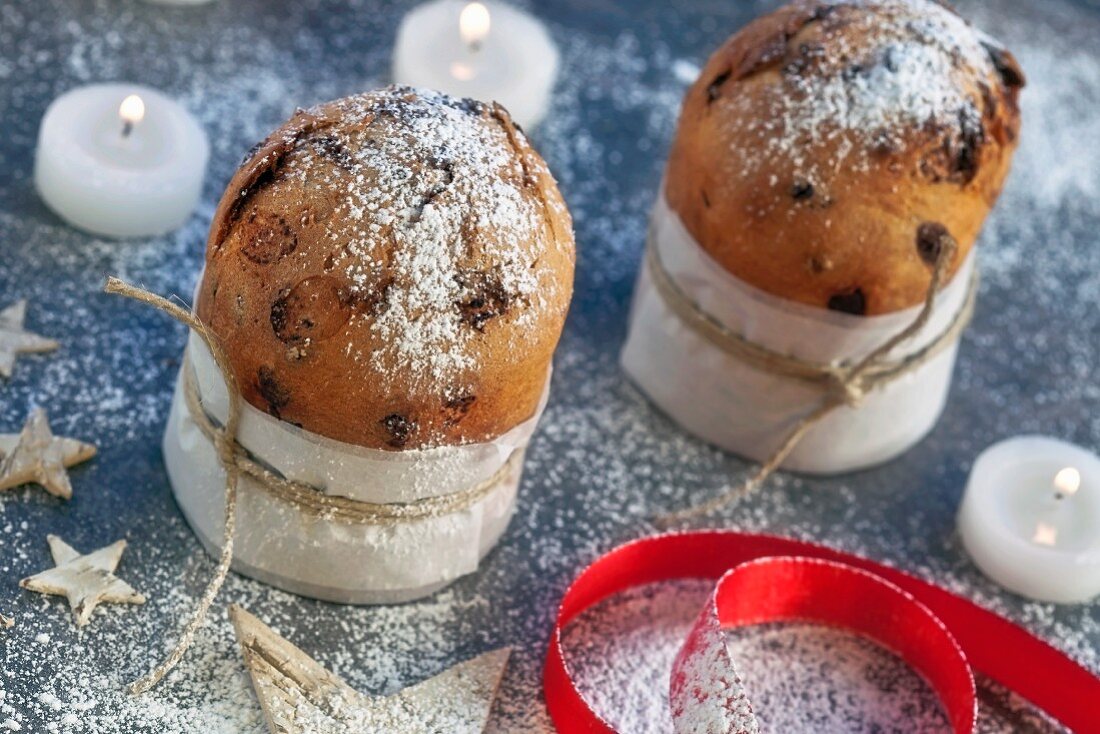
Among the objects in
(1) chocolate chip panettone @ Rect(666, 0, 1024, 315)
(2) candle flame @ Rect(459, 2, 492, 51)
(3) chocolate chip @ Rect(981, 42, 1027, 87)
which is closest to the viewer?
(1) chocolate chip panettone @ Rect(666, 0, 1024, 315)

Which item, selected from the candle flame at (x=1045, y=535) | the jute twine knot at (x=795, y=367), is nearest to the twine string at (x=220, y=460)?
the jute twine knot at (x=795, y=367)

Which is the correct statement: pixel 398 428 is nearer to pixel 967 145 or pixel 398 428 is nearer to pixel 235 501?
pixel 235 501

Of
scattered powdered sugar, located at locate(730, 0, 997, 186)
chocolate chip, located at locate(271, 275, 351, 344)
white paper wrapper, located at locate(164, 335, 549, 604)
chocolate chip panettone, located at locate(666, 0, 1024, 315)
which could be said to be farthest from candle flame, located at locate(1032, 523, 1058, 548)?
chocolate chip, located at locate(271, 275, 351, 344)

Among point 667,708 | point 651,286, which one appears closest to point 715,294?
point 651,286

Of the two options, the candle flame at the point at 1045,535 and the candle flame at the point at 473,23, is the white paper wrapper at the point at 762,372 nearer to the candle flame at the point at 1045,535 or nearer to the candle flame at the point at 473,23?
the candle flame at the point at 1045,535

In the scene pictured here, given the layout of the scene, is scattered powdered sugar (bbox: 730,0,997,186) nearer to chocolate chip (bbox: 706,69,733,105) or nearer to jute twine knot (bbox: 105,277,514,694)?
chocolate chip (bbox: 706,69,733,105)

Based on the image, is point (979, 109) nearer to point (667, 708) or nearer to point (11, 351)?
point (667, 708)
